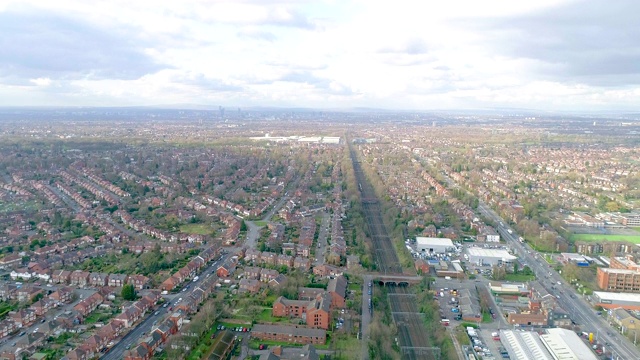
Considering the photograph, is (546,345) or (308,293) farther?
(308,293)

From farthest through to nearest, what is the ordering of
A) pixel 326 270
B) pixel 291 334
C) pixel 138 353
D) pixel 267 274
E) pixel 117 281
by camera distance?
pixel 326 270 → pixel 267 274 → pixel 117 281 → pixel 291 334 → pixel 138 353

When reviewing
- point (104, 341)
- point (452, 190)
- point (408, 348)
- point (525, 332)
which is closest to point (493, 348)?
point (525, 332)

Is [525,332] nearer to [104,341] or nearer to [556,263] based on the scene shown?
[556,263]

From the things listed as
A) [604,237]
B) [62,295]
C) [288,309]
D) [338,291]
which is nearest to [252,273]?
[288,309]

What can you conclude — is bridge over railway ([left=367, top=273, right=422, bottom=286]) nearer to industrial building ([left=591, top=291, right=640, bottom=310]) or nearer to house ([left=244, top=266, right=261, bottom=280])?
house ([left=244, top=266, right=261, bottom=280])

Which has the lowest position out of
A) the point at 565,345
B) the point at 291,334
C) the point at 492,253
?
the point at 565,345

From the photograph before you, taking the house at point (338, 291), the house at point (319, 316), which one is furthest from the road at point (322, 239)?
the house at point (319, 316)

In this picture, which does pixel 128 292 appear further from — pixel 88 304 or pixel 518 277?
pixel 518 277
